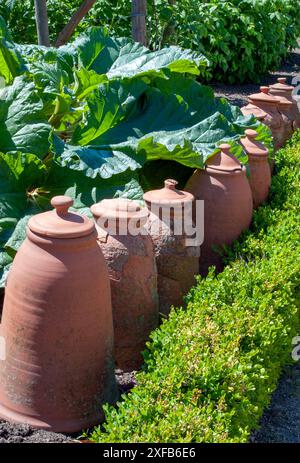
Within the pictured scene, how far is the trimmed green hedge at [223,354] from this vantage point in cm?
247

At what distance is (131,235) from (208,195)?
1045mm

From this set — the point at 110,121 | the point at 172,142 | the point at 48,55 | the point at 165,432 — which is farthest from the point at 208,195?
the point at 165,432

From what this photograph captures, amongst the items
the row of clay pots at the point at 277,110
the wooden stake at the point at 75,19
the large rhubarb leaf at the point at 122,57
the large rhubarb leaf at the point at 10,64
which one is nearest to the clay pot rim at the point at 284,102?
the row of clay pots at the point at 277,110

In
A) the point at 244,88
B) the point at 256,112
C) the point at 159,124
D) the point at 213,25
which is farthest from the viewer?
the point at 244,88

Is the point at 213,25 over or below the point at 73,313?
below

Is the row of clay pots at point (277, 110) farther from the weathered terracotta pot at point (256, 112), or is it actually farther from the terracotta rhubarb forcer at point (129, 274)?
the terracotta rhubarb forcer at point (129, 274)

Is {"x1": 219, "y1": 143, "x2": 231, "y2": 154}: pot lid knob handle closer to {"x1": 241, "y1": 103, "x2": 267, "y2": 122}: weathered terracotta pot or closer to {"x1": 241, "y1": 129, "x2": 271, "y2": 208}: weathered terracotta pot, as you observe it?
{"x1": 241, "y1": 129, "x2": 271, "y2": 208}: weathered terracotta pot

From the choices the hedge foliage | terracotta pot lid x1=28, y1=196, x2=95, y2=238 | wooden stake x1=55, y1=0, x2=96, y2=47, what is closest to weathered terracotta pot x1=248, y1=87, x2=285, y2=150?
wooden stake x1=55, y1=0, x2=96, y2=47

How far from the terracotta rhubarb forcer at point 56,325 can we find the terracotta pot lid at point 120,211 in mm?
339

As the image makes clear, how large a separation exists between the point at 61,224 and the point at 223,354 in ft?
2.73

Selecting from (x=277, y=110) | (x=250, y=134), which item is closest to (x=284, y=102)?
(x=277, y=110)

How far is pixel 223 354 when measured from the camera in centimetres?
286

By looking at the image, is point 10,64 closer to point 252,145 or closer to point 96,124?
point 96,124

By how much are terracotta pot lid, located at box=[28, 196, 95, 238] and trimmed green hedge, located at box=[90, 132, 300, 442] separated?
1.96ft
